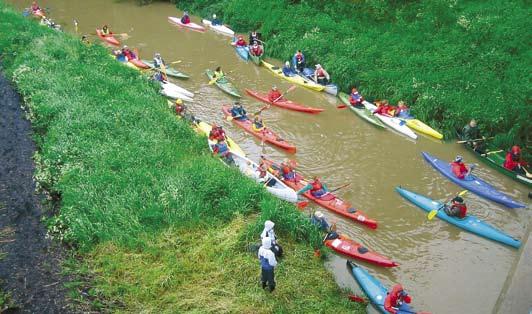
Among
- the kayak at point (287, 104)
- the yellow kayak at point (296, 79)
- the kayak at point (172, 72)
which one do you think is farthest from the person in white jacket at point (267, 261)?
the kayak at point (172, 72)

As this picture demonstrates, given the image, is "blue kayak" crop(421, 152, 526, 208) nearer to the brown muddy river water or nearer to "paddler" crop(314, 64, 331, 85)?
the brown muddy river water

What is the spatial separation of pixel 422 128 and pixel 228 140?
6.58 metres

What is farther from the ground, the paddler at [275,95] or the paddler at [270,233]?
the paddler at [270,233]

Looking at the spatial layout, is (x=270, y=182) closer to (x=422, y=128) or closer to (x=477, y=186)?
(x=477, y=186)

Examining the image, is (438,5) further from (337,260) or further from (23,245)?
(23,245)

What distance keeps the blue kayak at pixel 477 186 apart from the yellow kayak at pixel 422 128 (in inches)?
57.5

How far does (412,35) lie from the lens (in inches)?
766

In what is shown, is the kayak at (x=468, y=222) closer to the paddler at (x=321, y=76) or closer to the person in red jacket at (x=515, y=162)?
the person in red jacket at (x=515, y=162)

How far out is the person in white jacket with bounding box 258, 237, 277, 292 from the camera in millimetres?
7750

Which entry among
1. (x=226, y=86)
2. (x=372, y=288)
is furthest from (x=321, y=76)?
(x=372, y=288)

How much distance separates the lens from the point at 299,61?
1998 centimetres

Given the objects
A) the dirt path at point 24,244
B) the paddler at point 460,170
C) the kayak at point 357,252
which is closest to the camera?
the dirt path at point 24,244

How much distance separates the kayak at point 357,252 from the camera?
10320 millimetres

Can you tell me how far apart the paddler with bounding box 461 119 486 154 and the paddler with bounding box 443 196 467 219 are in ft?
11.9
